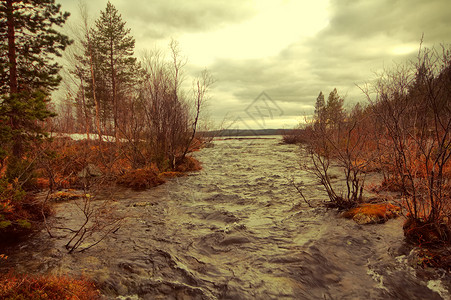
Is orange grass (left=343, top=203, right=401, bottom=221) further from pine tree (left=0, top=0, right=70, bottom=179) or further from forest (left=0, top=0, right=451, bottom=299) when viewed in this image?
pine tree (left=0, top=0, right=70, bottom=179)

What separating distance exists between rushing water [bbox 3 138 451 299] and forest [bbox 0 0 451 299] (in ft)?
1.23

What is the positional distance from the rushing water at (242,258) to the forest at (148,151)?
37 cm

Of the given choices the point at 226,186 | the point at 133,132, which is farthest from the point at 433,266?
the point at 133,132

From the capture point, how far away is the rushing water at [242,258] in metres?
3.61

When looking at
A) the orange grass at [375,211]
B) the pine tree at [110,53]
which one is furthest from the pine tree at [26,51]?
the pine tree at [110,53]

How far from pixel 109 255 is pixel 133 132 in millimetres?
9265

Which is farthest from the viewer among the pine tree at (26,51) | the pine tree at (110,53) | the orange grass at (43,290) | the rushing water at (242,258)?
the pine tree at (110,53)

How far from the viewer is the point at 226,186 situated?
10.9 metres

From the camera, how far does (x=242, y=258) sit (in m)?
4.63

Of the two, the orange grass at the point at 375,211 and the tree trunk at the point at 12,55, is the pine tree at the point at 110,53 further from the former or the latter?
the orange grass at the point at 375,211

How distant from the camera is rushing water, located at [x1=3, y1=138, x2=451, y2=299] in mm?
3613

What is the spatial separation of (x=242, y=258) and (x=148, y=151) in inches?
416

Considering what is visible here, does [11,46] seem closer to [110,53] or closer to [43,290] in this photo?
[43,290]

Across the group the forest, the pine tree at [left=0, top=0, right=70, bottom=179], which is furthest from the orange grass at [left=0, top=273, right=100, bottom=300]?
the pine tree at [left=0, top=0, right=70, bottom=179]
